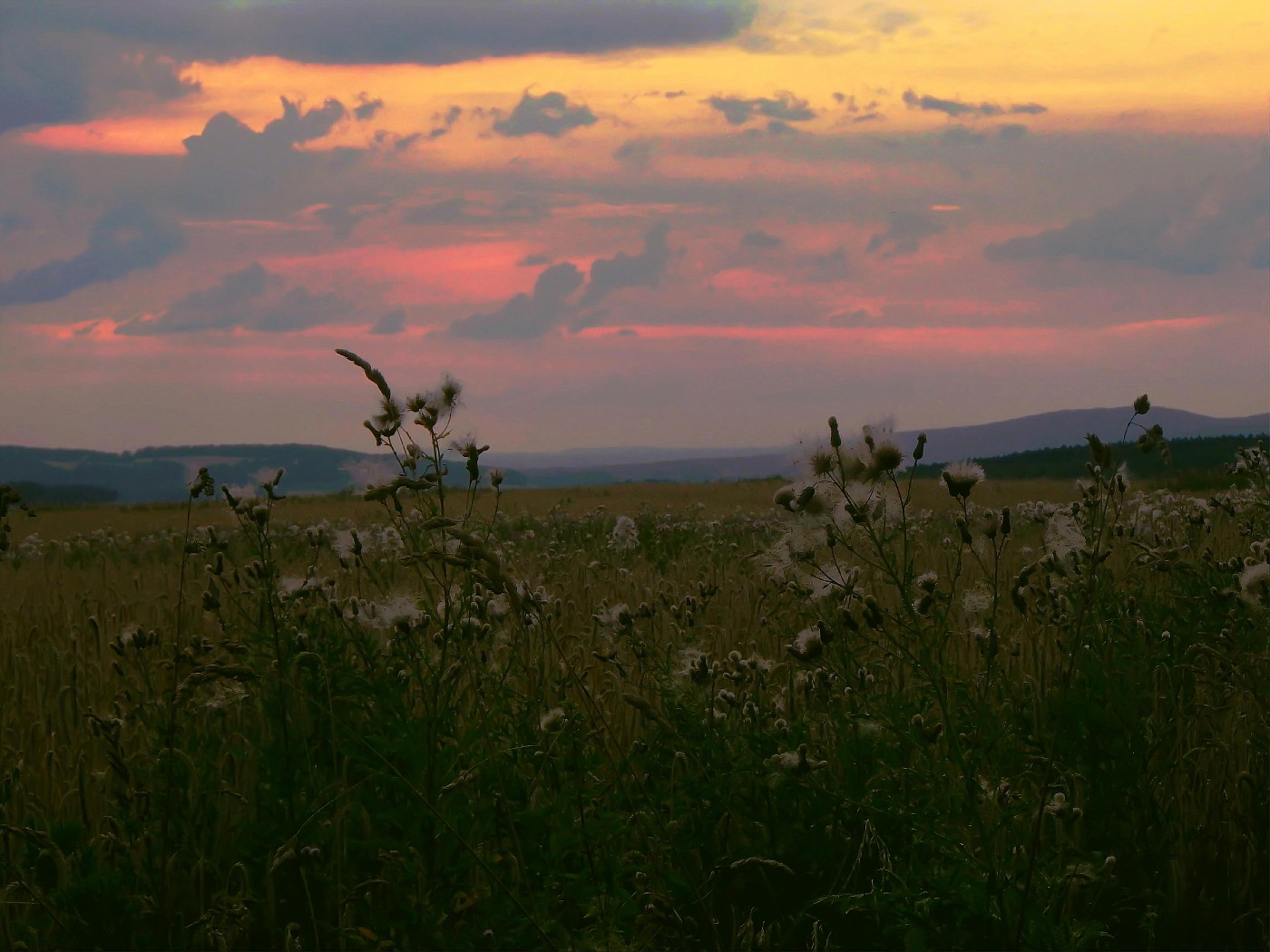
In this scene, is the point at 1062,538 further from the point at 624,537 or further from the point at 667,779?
the point at 624,537

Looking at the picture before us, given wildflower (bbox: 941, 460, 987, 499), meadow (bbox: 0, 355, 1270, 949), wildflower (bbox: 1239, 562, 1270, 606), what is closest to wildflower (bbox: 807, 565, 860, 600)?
meadow (bbox: 0, 355, 1270, 949)

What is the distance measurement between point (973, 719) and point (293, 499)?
1129 inches

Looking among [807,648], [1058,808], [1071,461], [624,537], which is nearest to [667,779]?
[807,648]

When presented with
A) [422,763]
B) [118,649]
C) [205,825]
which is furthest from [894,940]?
[118,649]

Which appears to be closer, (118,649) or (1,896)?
(1,896)

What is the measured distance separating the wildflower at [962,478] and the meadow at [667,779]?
0.07 feet

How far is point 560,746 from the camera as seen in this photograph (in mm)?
3775

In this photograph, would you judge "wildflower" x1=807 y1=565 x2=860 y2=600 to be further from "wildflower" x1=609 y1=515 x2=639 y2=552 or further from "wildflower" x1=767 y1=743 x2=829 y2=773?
"wildflower" x1=609 y1=515 x2=639 y2=552

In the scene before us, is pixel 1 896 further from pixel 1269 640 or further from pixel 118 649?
pixel 1269 640

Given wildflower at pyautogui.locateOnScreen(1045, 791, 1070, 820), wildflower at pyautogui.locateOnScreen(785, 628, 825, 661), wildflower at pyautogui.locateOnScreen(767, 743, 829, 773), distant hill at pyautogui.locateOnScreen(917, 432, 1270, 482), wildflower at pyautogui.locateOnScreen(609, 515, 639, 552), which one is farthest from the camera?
distant hill at pyautogui.locateOnScreen(917, 432, 1270, 482)

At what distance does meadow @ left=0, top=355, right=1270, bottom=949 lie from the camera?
2834 millimetres

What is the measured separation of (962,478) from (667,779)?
59.8 inches

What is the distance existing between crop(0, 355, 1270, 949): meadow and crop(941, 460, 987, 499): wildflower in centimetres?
2

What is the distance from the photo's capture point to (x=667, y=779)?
3.72 m
